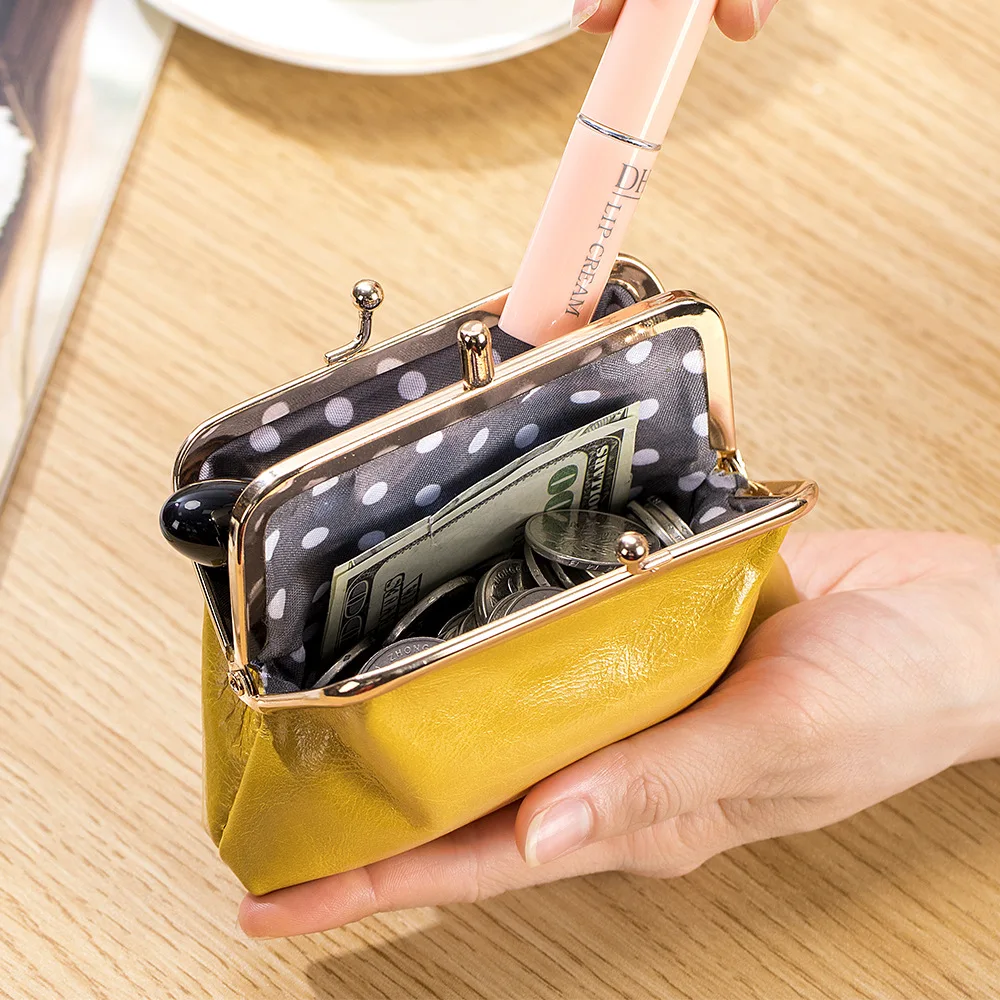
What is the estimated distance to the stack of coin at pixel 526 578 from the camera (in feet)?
1.28

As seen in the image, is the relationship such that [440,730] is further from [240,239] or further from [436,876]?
[240,239]

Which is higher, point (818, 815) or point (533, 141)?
point (533, 141)

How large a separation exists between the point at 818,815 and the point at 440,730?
21cm

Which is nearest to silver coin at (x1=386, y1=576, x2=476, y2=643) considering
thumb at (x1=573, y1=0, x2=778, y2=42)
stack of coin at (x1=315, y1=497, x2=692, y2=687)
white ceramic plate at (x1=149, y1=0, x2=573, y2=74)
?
stack of coin at (x1=315, y1=497, x2=692, y2=687)

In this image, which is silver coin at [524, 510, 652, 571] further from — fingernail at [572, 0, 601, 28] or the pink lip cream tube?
fingernail at [572, 0, 601, 28]

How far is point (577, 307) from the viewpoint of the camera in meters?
0.42

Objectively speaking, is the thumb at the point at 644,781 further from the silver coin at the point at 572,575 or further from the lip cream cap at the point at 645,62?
the lip cream cap at the point at 645,62

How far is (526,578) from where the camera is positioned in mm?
412

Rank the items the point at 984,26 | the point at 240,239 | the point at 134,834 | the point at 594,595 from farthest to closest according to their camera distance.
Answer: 1. the point at 984,26
2. the point at 240,239
3. the point at 134,834
4. the point at 594,595

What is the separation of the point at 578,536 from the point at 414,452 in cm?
7

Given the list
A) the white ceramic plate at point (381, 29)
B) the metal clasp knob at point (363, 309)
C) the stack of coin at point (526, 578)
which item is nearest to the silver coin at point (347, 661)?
the stack of coin at point (526, 578)

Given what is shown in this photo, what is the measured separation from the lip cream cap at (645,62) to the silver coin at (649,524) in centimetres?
14

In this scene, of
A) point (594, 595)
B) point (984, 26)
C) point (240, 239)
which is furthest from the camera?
point (984, 26)

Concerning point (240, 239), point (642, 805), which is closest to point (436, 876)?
point (642, 805)
